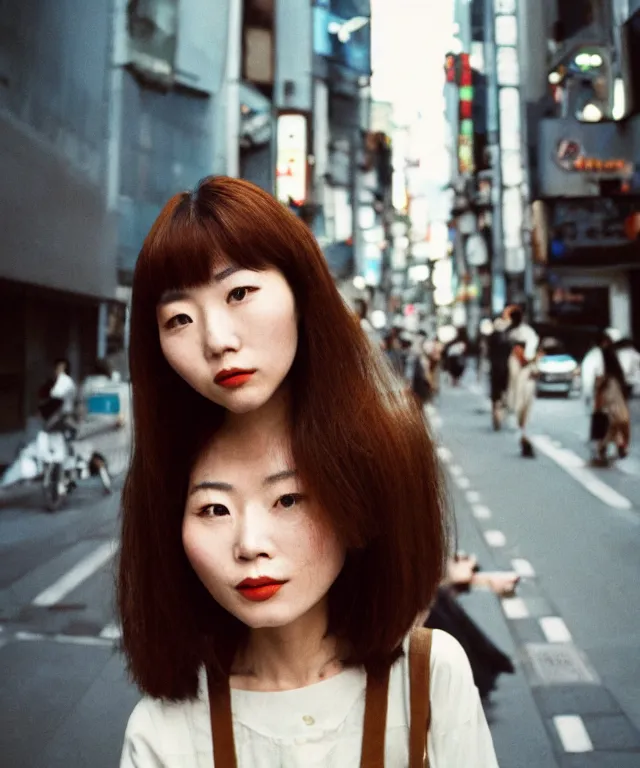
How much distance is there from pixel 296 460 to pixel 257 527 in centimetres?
10

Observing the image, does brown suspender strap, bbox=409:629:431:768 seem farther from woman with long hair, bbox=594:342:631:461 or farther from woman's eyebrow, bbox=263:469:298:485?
woman with long hair, bbox=594:342:631:461

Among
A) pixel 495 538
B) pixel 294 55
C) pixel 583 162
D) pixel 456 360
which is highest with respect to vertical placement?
pixel 294 55

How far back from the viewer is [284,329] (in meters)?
1.01

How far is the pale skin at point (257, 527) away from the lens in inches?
40.6

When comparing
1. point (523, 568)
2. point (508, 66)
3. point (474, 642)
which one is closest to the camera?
point (474, 642)

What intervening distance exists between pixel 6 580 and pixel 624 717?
5.42 feet

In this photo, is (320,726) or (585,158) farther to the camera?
(585,158)

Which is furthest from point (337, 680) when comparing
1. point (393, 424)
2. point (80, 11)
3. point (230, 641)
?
point (80, 11)

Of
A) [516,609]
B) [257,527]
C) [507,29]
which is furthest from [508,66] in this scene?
[257,527]

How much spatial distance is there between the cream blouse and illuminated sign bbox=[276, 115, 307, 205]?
1.96 metres

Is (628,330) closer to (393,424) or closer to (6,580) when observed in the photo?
(393,424)

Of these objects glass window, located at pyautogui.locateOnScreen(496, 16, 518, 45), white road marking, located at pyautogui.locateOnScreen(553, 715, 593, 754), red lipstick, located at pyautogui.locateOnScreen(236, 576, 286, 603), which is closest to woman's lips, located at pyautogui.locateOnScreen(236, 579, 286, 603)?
red lipstick, located at pyautogui.locateOnScreen(236, 576, 286, 603)

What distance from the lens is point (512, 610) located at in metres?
1.92

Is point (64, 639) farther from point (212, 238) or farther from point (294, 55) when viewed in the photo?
point (294, 55)
